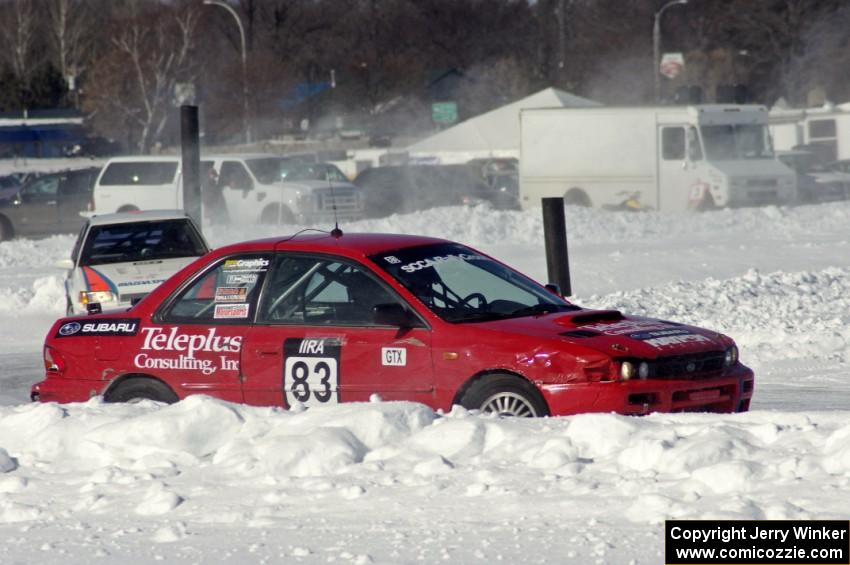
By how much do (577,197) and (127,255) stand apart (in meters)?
19.1

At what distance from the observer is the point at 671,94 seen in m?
62.4

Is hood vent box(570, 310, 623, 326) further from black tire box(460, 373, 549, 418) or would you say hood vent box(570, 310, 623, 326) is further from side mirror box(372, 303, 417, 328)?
side mirror box(372, 303, 417, 328)

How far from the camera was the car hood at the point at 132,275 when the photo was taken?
42.3ft

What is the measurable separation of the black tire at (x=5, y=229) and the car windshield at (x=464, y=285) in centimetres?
2539

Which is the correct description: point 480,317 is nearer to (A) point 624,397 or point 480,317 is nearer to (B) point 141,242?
(A) point 624,397

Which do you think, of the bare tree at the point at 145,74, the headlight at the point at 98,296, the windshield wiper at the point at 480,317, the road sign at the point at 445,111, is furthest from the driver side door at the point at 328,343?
the road sign at the point at 445,111

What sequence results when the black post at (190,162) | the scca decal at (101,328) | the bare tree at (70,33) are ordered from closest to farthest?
the scca decal at (101,328) < the black post at (190,162) < the bare tree at (70,33)

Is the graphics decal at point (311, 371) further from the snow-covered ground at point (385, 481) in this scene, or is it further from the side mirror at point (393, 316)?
the snow-covered ground at point (385, 481)

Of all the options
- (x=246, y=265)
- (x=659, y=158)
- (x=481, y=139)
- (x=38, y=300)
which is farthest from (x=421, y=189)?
(x=246, y=265)

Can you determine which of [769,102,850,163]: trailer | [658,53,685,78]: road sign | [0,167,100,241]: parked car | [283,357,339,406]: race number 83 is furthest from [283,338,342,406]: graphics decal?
[658,53,685,78]: road sign

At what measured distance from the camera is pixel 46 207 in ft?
106

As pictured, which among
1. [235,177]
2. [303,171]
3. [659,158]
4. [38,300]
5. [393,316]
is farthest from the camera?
[659,158]

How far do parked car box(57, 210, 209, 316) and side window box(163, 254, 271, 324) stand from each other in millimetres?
5135

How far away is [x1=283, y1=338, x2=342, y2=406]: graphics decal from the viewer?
7.34 meters
